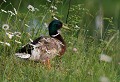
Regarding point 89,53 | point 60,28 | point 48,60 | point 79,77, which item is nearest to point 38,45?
point 48,60

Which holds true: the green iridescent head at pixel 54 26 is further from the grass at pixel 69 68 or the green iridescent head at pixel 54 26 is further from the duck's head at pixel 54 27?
the grass at pixel 69 68

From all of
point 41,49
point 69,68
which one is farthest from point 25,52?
point 69,68

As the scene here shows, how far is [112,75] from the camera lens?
5.16 meters

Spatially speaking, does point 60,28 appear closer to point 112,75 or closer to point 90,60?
point 90,60

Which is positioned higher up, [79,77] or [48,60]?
[79,77]

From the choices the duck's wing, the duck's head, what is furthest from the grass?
the duck's head

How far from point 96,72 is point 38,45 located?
1.70 meters

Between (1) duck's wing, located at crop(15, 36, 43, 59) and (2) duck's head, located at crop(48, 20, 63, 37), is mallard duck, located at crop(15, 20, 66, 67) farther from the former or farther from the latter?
(2) duck's head, located at crop(48, 20, 63, 37)

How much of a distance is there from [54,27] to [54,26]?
0.06ft

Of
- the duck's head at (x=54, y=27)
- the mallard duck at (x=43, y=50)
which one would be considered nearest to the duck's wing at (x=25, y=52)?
the mallard duck at (x=43, y=50)

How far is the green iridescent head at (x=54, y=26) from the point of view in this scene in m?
7.63

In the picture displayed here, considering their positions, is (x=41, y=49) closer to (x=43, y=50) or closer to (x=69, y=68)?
(x=43, y=50)

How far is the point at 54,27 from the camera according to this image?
7.68 metres

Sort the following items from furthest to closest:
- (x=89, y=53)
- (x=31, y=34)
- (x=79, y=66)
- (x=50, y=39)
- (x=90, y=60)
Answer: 1. (x=31, y=34)
2. (x=50, y=39)
3. (x=89, y=53)
4. (x=90, y=60)
5. (x=79, y=66)
